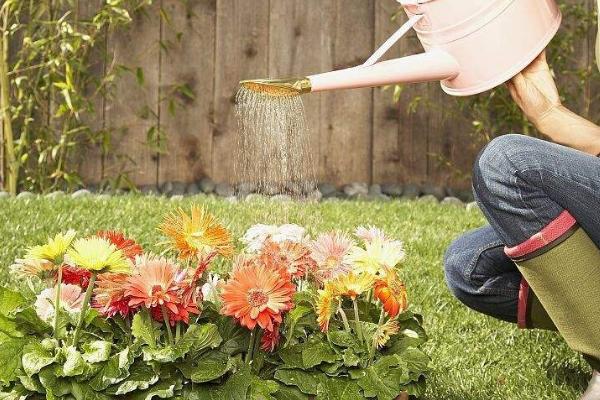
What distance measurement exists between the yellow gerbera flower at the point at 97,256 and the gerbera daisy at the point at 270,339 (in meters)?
0.25

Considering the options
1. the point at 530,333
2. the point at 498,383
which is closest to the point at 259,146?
the point at 498,383

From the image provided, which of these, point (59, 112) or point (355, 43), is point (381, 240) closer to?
point (59, 112)

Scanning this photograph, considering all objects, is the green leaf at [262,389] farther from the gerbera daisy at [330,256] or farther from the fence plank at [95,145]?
the fence plank at [95,145]

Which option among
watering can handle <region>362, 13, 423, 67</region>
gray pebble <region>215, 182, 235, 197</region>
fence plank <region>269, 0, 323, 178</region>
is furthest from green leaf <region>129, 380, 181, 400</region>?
fence plank <region>269, 0, 323, 178</region>

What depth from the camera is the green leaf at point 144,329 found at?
168cm

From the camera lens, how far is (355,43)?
5953 millimetres

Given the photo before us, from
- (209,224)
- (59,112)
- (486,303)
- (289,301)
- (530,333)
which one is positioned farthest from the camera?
(59,112)

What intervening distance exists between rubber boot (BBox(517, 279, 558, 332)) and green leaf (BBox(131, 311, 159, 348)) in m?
0.87

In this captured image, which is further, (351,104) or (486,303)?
(351,104)

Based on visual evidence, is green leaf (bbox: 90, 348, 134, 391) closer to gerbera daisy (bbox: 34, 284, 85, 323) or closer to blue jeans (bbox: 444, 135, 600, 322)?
gerbera daisy (bbox: 34, 284, 85, 323)

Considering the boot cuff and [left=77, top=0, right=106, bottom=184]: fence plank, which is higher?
the boot cuff

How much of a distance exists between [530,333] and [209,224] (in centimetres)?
134

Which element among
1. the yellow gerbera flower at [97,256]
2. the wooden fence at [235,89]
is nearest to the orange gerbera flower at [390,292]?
the yellow gerbera flower at [97,256]

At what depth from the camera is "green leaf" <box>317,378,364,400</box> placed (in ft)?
5.67
